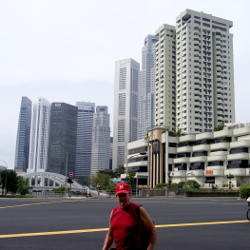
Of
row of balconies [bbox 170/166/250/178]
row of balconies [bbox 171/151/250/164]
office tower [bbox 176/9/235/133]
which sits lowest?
row of balconies [bbox 170/166/250/178]

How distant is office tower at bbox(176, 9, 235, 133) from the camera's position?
347 feet

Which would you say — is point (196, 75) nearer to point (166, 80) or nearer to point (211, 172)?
point (166, 80)

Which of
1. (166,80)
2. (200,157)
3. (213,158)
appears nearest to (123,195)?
(213,158)

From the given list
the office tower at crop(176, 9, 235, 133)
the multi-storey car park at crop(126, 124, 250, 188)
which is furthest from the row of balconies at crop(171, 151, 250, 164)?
the office tower at crop(176, 9, 235, 133)

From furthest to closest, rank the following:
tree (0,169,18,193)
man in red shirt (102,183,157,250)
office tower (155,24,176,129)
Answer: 1. office tower (155,24,176,129)
2. tree (0,169,18,193)
3. man in red shirt (102,183,157,250)

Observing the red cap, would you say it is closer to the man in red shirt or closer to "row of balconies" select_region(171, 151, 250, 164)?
the man in red shirt

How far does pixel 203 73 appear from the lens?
358 ft

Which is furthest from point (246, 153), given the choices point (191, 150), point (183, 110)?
point (183, 110)

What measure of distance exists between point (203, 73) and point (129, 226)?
10958 cm

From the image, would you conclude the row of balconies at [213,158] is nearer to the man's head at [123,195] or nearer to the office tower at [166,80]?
the office tower at [166,80]

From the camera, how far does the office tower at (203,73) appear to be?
106 meters

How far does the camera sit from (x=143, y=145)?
9494 centimetres

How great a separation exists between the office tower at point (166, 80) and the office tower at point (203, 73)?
13.0 ft

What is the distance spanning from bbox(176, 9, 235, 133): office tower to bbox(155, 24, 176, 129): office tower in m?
3.95
